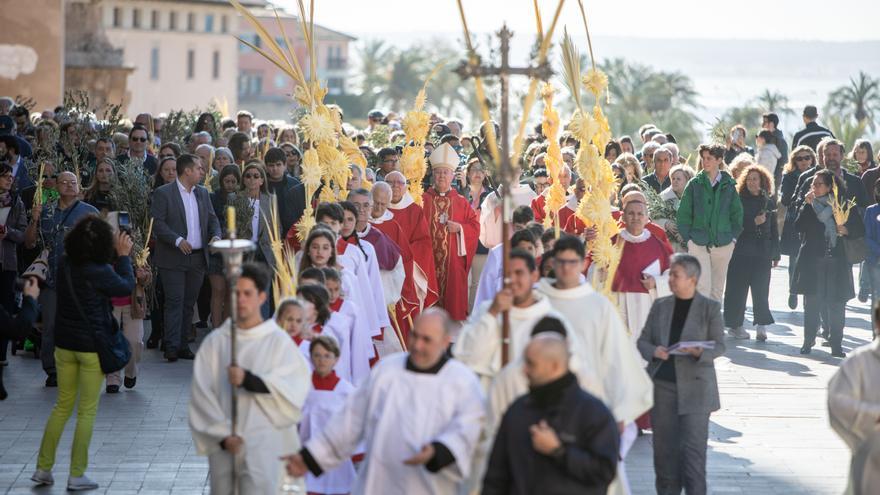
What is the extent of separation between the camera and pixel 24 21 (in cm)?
3228

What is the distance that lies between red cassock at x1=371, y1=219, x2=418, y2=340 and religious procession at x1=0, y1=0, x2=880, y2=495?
21 mm

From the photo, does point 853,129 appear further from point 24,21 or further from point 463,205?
point 463,205

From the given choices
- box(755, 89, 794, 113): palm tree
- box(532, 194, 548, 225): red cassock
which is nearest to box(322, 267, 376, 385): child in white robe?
box(532, 194, 548, 225): red cassock

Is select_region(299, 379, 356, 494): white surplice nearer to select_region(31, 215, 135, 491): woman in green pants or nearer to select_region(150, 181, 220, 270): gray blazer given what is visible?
select_region(31, 215, 135, 491): woman in green pants

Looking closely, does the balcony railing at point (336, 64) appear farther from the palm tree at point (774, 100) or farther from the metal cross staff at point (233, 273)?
the metal cross staff at point (233, 273)

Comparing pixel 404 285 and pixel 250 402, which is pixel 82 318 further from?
pixel 404 285

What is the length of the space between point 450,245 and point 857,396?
7653 mm

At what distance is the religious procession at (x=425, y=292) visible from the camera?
8195mm

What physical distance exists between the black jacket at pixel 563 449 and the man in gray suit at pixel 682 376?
3020mm

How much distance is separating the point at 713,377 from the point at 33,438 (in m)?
4.97

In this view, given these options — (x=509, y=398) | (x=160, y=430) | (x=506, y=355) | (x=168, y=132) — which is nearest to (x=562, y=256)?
(x=506, y=355)

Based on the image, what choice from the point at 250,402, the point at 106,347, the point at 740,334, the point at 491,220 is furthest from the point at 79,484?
the point at 740,334

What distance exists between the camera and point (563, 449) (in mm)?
7082

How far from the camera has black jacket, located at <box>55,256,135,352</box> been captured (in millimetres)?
10523
